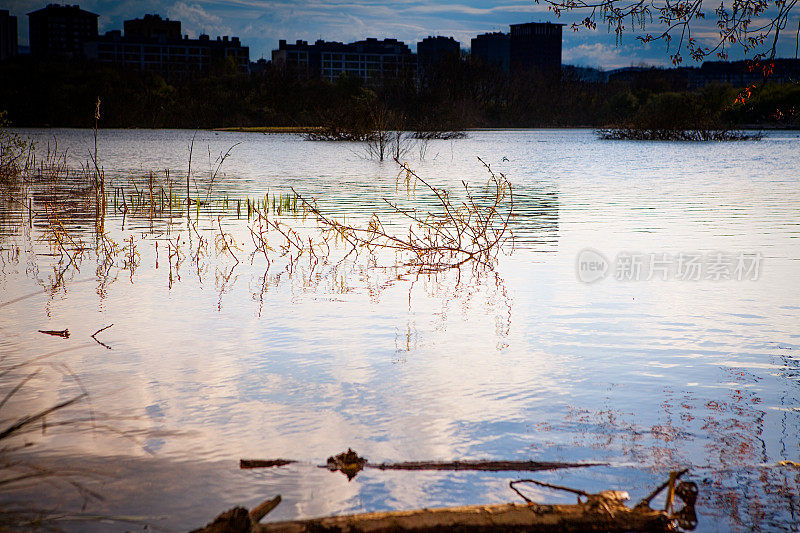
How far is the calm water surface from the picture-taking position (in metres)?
3.35

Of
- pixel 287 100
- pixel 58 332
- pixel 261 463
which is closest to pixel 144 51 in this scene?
pixel 287 100

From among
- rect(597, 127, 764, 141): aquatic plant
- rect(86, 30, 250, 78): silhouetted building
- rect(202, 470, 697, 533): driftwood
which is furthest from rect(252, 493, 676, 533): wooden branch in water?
rect(86, 30, 250, 78): silhouetted building

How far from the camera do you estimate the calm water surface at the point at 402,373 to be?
3.35 m

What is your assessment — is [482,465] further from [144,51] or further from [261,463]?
[144,51]

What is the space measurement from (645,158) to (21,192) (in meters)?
25.6

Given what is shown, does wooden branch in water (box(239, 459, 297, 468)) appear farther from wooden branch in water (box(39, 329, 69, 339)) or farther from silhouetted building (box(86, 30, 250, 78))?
silhouetted building (box(86, 30, 250, 78))

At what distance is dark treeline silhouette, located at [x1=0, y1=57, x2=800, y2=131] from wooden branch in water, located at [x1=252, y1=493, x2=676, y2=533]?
58.9 m

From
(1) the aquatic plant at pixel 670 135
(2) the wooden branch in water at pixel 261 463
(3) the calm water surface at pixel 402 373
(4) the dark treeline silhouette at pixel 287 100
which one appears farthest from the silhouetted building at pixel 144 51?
(2) the wooden branch in water at pixel 261 463

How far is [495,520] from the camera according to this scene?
2438mm

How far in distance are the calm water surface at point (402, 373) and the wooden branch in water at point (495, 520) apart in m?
0.65

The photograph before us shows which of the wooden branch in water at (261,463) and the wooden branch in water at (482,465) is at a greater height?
the wooden branch in water at (482,465)

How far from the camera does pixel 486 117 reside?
330 ft

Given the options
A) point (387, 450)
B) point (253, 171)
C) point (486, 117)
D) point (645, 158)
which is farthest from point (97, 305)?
point (486, 117)

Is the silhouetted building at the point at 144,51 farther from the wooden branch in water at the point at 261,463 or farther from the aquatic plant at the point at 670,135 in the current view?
the wooden branch in water at the point at 261,463
